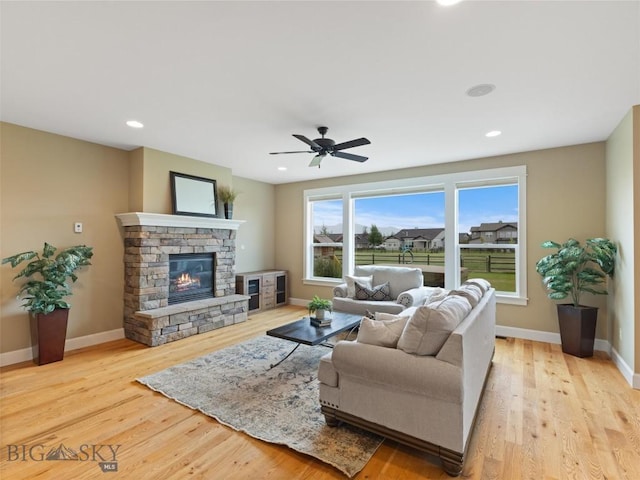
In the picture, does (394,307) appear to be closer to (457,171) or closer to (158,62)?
(457,171)

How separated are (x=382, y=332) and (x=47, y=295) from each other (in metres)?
3.68

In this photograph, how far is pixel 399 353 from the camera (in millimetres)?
2035

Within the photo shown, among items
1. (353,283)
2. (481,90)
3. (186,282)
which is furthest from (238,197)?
(481,90)

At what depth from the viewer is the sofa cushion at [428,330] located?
1.97 meters

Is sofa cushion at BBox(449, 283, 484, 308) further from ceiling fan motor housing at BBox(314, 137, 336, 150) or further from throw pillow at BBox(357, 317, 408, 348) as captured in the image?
ceiling fan motor housing at BBox(314, 137, 336, 150)

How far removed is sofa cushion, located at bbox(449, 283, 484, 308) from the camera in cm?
261

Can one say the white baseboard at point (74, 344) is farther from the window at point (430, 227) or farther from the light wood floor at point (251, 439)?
the window at point (430, 227)

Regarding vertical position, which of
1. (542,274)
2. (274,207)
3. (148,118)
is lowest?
(542,274)

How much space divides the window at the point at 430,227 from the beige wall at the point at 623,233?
0.96 meters

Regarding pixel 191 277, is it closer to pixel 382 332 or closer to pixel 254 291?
pixel 254 291

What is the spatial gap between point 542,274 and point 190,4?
183 inches

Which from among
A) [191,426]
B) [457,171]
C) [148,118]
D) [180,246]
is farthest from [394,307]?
[148,118]

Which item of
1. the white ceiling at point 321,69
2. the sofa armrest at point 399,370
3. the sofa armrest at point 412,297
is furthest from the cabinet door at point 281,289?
the sofa armrest at point 399,370

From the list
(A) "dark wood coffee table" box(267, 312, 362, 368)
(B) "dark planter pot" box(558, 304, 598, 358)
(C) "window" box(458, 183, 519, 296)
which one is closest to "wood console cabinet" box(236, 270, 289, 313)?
(A) "dark wood coffee table" box(267, 312, 362, 368)
